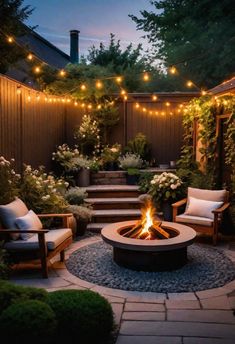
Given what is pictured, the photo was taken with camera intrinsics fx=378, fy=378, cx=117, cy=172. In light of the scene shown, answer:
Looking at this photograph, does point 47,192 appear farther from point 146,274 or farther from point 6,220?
point 146,274

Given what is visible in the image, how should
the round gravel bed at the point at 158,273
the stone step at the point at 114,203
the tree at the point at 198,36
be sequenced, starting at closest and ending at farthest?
the round gravel bed at the point at 158,273
the stone step at the point at 114,203
the tree at the point at 198,36

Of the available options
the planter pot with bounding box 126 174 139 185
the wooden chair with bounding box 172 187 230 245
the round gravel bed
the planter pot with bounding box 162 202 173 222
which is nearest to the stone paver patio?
the round gravel bed

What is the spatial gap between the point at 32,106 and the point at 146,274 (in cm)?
406

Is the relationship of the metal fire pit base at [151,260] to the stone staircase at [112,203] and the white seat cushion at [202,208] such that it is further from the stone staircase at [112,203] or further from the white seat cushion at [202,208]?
the stone staircase at [112,203]

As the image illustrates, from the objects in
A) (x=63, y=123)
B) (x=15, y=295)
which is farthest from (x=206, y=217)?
(x=63, y=123)

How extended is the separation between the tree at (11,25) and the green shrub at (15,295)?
6.52m

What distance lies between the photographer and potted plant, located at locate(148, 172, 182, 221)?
723cm

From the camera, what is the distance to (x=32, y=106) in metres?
7.19

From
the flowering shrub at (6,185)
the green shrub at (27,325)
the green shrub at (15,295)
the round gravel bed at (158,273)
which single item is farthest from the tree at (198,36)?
the green shrub at (27,325)

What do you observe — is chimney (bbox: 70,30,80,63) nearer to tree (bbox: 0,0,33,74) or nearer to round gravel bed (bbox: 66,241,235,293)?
tree (bbox: 0,0,33,74)

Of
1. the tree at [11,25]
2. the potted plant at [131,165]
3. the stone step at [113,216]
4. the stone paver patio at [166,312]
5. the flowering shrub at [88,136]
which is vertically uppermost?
the tree at [11,25]

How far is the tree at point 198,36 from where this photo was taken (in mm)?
12303

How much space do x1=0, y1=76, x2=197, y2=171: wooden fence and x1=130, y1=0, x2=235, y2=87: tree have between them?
370 cm

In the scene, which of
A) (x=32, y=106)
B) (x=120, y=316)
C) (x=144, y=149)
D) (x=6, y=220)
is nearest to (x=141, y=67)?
(x=144, y=149)
